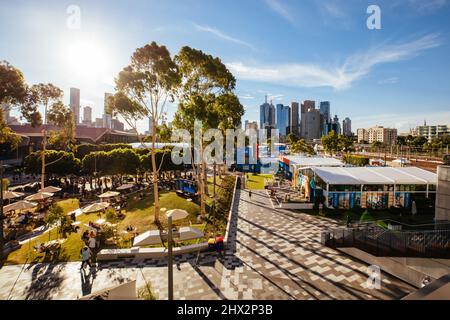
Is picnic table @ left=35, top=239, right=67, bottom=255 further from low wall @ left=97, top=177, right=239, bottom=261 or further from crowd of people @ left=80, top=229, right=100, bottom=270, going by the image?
low wall @ left=97, top=177, right=239, bottom=261

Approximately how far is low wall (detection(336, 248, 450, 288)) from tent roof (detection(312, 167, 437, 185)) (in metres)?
11.2

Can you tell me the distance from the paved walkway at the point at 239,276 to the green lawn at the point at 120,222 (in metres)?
1.14

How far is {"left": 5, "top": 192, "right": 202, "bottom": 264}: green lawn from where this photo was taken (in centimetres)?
1427

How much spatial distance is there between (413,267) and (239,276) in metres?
8.42

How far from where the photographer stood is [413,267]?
11.4 m

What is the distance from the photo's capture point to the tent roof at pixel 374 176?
22.6 meters

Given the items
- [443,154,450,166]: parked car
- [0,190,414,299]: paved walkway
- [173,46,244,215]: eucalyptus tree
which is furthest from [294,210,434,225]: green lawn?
[173,46,244,215]: eucalyptus tree

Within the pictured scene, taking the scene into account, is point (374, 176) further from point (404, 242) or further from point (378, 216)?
point (404, 242)

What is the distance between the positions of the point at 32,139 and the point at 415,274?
77.1 meters

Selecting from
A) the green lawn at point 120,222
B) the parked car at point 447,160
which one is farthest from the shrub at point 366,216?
the green lawn at point 120,222

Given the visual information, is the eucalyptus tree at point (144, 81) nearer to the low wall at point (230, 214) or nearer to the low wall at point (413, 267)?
the low wall at point (230, 214)
